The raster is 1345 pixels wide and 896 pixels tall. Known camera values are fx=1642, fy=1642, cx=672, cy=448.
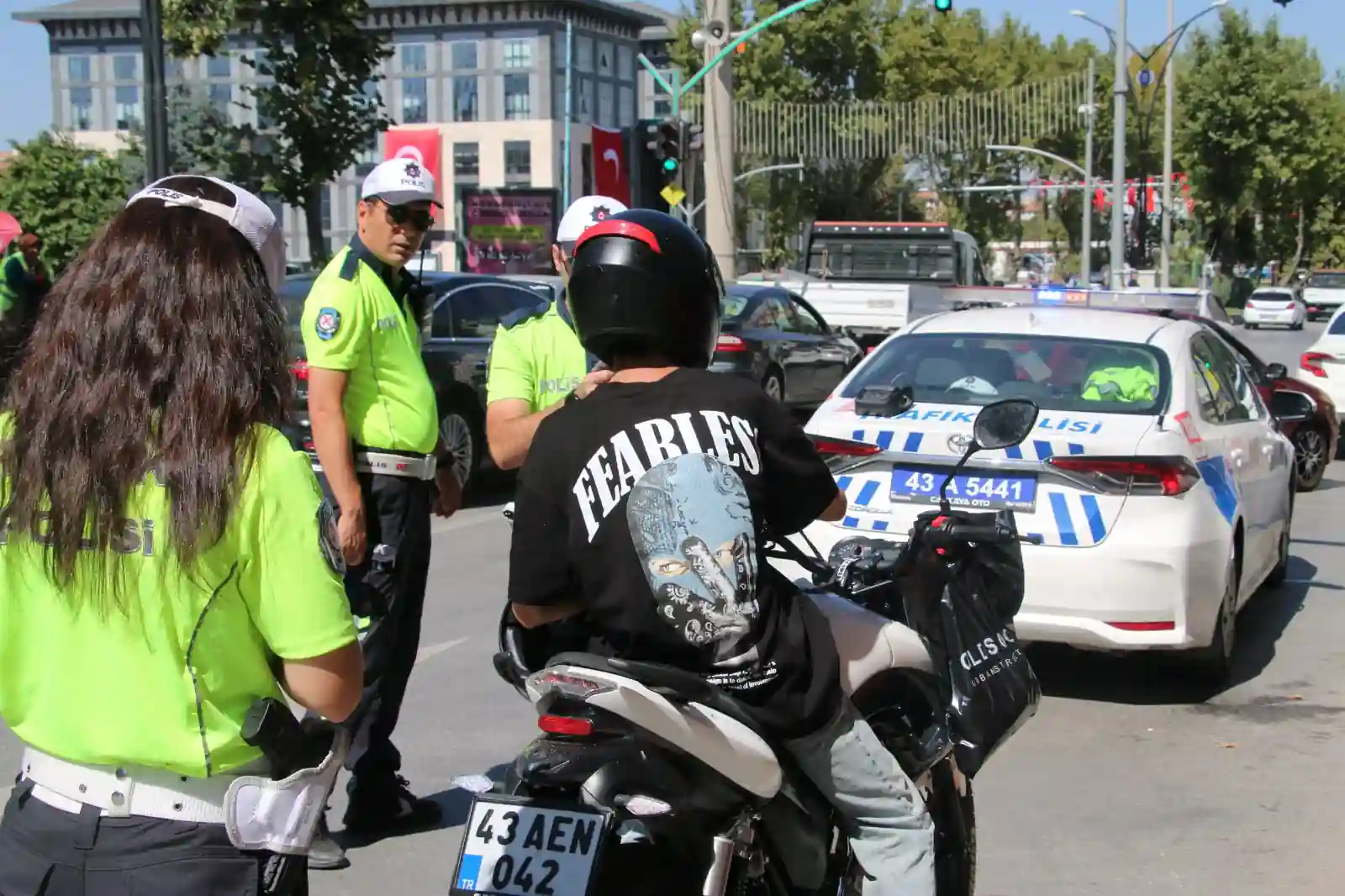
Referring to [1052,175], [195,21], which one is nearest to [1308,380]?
[195,21]

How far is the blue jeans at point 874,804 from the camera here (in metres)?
3.00

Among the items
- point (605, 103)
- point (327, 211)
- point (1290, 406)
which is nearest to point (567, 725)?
point (1290, 406)

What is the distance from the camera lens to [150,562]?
88.0 inches

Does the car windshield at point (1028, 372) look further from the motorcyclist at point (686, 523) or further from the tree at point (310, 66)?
the tree at point (310, 66)

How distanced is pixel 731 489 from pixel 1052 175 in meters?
69.9

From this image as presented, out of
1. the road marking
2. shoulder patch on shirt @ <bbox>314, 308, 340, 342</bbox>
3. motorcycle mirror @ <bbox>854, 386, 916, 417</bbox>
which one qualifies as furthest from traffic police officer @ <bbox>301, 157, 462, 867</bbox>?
the road marking

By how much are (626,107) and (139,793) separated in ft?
296

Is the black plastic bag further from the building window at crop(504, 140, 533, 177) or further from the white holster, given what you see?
the building window at crop(504, 140, 533, 177)

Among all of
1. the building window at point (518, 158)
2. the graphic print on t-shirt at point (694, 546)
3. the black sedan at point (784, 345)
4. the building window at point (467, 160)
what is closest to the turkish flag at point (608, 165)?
the black sedan at point (784, 345)

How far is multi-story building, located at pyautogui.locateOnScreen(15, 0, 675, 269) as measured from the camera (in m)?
83.8

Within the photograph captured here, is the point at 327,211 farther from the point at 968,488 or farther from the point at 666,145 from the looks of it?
the point at 968,488

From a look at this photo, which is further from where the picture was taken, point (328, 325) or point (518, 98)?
point (518, 98)

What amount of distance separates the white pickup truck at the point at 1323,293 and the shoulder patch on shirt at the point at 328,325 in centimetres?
5225

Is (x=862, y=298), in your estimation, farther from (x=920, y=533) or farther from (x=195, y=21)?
(x=920, y=533)
